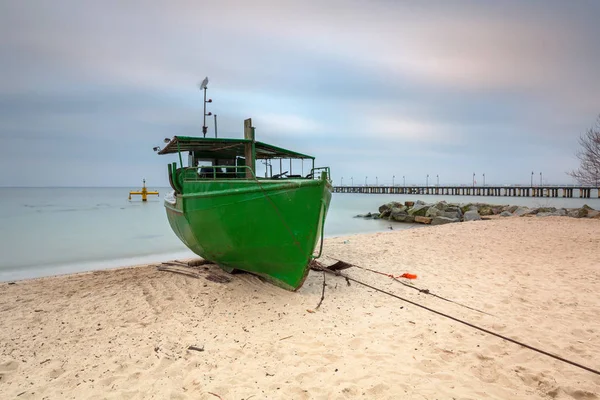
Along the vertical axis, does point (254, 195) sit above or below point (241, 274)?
above

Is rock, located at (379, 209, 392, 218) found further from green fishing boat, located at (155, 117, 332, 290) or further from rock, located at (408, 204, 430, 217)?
green fishing boat, located at (155, 117, 332, 290)

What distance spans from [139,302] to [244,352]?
2.67 metres

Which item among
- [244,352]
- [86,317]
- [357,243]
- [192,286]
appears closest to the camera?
[244,352]

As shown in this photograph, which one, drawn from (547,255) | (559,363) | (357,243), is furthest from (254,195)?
(547,255)

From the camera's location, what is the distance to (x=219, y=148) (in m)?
7.56

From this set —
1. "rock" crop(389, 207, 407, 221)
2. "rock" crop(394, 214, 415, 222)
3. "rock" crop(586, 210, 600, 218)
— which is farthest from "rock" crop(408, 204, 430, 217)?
"rock" crop(586, 210, 600, 218)

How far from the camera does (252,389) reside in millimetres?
3061

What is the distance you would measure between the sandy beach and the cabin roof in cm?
275

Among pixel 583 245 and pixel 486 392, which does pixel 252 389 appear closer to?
pixel 486 392

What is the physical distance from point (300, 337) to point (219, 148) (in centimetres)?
484

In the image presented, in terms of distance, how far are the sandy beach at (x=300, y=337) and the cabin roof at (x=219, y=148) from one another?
9.02 feet

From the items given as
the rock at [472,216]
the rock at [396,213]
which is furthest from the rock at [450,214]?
the rock at [396,213]

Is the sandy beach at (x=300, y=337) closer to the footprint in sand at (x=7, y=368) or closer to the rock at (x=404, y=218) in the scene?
the footprint in sand at (x=7, y=368)

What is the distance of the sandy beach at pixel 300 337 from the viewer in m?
3.08
